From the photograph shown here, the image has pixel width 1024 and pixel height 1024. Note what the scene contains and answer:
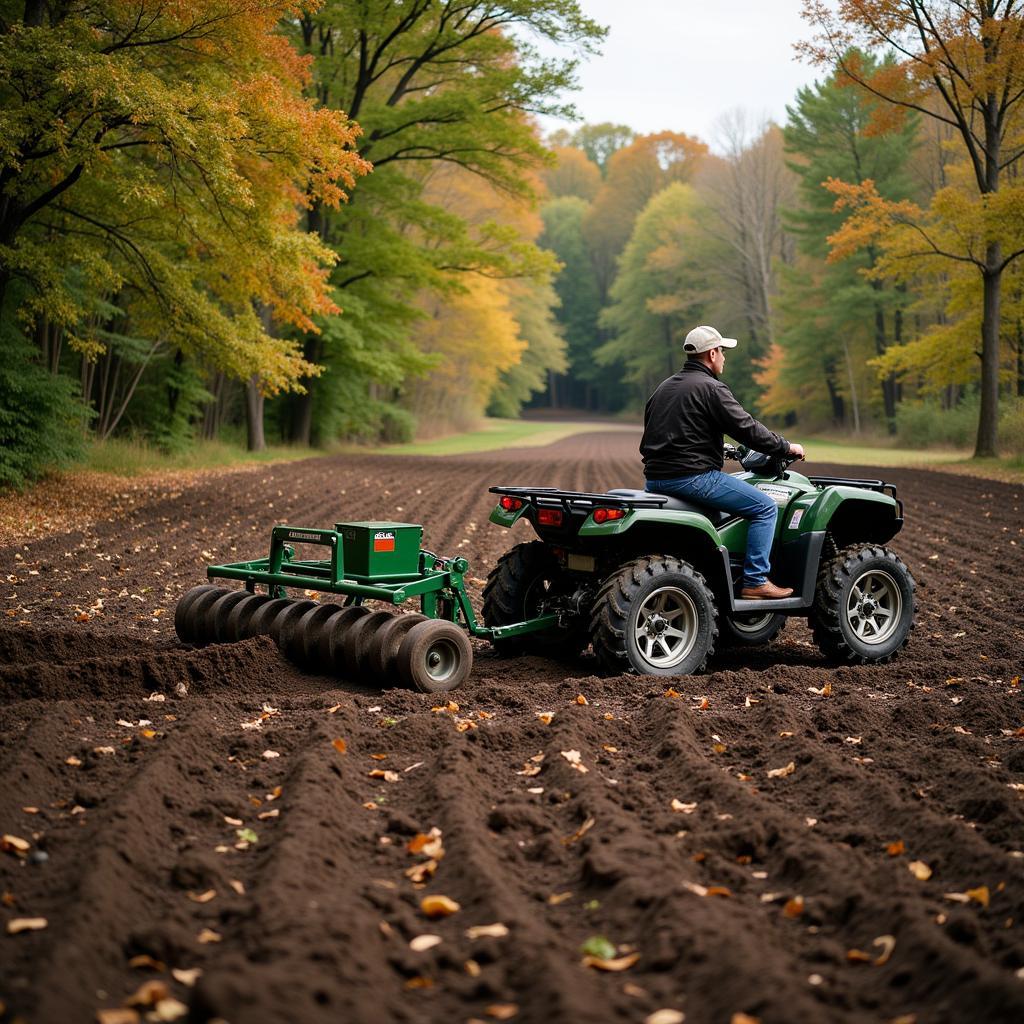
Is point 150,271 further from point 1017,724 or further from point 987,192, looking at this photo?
point 987,192

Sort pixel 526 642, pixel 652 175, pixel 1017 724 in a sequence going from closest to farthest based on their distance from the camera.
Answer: pixel 1017 724 < pixel 526 642 < pixel 652 175

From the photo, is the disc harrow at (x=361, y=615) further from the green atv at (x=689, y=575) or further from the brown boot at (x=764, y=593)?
the brown boot at (x=764, y=593)

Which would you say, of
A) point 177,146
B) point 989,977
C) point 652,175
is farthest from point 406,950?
point 652,175

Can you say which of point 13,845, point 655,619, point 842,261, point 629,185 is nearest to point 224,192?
point 655,619

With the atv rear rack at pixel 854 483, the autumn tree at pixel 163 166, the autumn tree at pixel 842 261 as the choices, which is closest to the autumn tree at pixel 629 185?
the autumn tree at pixel 842 261

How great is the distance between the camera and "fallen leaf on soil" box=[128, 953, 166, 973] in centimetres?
326

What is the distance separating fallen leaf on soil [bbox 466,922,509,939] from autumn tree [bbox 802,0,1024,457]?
2490 cm

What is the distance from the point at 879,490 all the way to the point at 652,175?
81209 mm

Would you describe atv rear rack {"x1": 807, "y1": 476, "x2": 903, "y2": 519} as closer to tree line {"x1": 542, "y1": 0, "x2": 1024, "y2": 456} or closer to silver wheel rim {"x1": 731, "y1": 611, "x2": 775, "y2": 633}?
silver wheel rim {"x1": 731, "y1": 611, "x2": 775, "y2": 633}

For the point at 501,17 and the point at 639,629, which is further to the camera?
the point at 501,17

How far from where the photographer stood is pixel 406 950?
135 inches

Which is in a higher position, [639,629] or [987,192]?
[987,192]

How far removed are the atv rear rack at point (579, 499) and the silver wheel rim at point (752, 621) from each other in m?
1.30

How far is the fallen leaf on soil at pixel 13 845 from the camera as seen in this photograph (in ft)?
13.3
